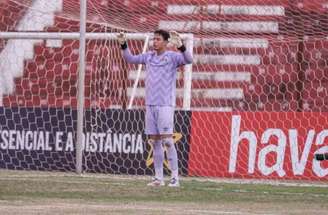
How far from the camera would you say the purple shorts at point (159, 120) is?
14.3 m

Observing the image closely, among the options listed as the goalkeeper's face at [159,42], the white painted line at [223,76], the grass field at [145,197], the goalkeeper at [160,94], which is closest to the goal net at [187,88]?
the white painted line at [223,76]

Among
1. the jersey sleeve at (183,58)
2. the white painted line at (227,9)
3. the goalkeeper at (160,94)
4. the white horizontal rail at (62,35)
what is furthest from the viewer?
the white painted line at (227,9)

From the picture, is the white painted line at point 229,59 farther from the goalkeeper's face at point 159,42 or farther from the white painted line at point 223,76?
the goalkeeper's face at point 159,42

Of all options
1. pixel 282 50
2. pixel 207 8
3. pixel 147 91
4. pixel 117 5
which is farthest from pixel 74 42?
pixel 147 91

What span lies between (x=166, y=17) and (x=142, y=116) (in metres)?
3.55

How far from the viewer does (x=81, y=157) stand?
16.9 m

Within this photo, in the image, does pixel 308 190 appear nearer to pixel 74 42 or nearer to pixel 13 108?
pixel 13 108

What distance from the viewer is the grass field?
10625 millimetres

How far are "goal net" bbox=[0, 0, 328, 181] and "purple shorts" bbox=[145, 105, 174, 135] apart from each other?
2.77 metres

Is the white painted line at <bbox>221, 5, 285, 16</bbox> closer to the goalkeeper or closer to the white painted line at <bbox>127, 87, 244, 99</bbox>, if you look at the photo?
the white painted line at <bbox>127, 87, 244, 99</bbox>

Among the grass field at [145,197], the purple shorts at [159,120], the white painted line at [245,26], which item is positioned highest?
the white painted line at [245,26]

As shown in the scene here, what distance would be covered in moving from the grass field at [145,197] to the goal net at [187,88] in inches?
64.5

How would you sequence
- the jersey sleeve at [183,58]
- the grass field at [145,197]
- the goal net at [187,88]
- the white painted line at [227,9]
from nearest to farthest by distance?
the grass field at [145,197]
the jersey sleeve at [183,58]
the goal net at [187,88]
the white painted line at [227,9]

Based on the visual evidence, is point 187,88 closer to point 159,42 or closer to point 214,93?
point 214,93
